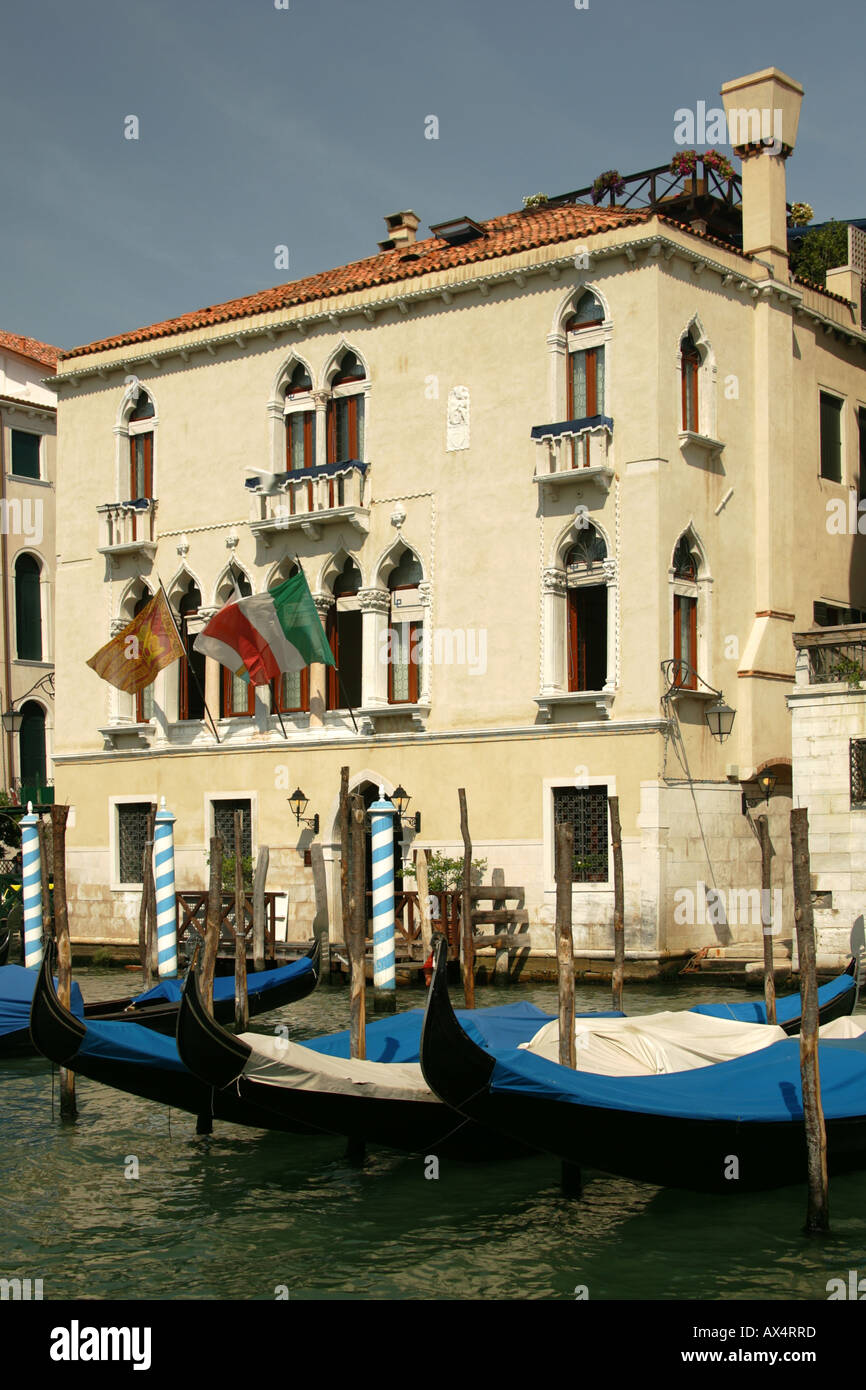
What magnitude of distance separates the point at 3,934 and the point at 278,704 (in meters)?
4.27

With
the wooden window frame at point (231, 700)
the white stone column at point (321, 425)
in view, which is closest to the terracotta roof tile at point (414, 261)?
the white stone column at point (321, 425)

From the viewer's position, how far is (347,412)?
58.0 feet

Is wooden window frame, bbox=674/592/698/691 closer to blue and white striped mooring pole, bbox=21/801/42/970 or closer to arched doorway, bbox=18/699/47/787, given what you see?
blue and white striped mooring pole, bbox=21/801/42/970

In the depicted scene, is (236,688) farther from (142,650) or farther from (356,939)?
(356,939)

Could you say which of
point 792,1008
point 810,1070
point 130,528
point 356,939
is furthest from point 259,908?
point 810,1070

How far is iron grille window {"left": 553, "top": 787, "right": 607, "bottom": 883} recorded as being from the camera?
15.4 m

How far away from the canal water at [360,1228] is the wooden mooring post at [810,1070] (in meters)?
0.16

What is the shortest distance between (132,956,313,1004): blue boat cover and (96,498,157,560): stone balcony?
7264mm

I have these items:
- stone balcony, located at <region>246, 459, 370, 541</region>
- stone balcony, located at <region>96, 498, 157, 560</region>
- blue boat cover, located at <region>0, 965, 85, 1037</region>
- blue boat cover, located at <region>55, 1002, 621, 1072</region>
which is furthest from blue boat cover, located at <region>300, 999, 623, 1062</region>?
stone balcony, located at <region>96, 498, 157, 560</region>

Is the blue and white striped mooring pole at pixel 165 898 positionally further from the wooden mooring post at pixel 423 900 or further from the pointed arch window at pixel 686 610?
the pointed arch window at pixel 686 610

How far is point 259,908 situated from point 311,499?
177 inches

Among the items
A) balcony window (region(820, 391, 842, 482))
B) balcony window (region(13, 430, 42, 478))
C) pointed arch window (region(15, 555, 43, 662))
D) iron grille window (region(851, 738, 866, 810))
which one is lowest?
iron grille window (region(851, 738, 866, 810))

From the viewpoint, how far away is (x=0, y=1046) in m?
11.9

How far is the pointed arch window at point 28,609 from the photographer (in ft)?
80.2
